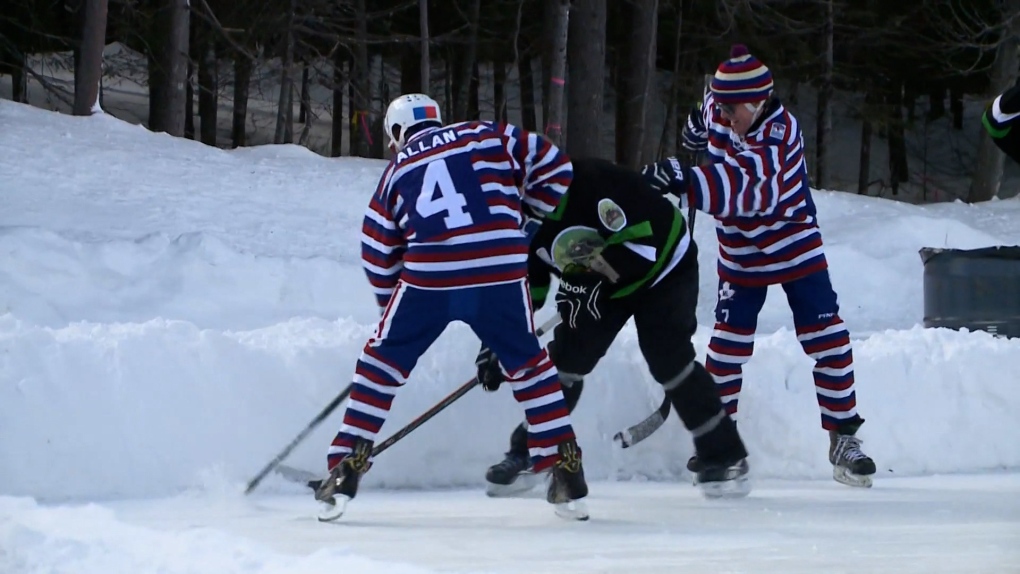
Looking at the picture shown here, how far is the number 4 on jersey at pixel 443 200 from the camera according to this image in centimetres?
411

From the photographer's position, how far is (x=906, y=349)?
606 centimetres

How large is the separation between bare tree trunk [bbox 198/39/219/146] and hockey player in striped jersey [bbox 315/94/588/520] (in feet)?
57.3

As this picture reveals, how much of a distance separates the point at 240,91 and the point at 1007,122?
2305cm

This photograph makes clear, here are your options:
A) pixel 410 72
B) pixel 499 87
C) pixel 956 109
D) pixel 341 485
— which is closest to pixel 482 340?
pixel 341 485

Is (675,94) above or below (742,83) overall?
above

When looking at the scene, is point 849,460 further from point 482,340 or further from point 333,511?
point 333,511

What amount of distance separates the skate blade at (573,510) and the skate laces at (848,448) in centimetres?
137

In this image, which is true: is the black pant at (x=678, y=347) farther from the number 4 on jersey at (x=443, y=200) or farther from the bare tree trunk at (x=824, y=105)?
the bare tree trunk at (x=824, y=105)

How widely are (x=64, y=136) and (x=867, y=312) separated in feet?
28.9

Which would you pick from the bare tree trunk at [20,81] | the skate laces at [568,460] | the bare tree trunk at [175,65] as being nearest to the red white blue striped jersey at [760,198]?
the skate laces at [568,460]

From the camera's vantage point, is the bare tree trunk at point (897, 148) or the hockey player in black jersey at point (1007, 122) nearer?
the hockey player in black jersey at point (1007, 122)

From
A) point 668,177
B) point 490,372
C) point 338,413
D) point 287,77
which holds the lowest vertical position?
point 338,413

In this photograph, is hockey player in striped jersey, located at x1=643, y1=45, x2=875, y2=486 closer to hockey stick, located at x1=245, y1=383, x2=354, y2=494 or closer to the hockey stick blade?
the hockey stick blade

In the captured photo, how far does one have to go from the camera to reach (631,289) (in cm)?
470
